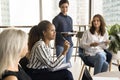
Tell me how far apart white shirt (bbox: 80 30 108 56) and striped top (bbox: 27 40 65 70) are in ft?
4.51

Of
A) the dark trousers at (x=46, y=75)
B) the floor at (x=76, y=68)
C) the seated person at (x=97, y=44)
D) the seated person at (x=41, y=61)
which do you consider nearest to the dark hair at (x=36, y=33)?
the seated person at (x=41, y=61)

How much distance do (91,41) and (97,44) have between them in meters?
0.18

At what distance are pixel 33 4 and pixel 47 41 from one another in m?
4.19

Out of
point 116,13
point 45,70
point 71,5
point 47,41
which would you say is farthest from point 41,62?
point 71,5

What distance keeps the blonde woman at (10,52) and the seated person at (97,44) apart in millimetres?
2347

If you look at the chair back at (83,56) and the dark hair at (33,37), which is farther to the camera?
the chair back at (83,56)

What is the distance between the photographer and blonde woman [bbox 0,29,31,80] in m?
1.58

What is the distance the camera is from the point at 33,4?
22.6 feet

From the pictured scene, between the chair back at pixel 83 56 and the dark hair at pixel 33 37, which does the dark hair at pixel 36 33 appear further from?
the chair back at pixel 83 56

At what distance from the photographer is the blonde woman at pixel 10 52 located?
158 centimetres

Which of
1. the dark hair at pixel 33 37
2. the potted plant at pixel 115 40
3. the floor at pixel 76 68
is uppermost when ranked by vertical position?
the dark hair at pixel 33 37

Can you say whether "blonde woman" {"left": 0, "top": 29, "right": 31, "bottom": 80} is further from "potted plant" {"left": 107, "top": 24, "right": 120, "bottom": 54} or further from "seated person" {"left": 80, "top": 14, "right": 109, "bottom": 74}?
"potted plant" {"left": 107, "top": 24, "right": 120, "bottom": 54}

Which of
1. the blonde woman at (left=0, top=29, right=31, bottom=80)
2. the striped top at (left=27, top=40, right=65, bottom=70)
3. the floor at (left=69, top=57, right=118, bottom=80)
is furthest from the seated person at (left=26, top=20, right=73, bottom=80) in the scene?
the floor at (left=69, top=57, right=118, bottom=80)

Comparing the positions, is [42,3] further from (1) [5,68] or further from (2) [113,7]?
(1) [5,68]
